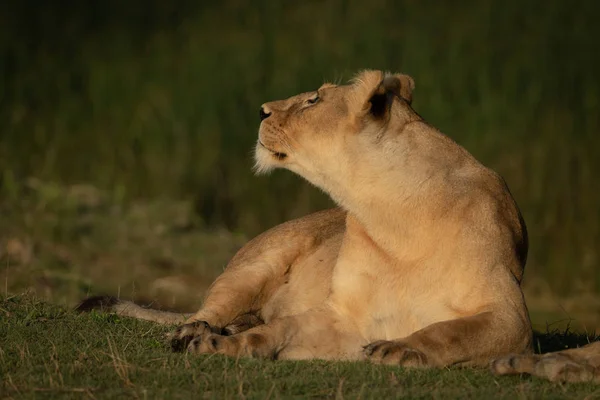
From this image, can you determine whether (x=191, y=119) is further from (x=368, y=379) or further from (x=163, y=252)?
(x=368, y=379)

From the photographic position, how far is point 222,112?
1227 cm

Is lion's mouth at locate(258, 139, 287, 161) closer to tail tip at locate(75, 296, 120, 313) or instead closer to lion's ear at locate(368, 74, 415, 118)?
lion's ear at locate(368, 74, 415, 118)

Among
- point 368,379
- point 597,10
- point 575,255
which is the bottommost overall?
point 575,255

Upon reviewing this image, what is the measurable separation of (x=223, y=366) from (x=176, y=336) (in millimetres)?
588

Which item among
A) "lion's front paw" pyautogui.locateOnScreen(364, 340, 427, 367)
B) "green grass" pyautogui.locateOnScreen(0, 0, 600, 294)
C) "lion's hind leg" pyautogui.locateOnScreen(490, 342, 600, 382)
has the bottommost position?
"lion's hind leg" pyautogui.locateOnScreen(490, 342, 600, 382)

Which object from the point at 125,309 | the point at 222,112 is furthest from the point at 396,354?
the point at 222,112

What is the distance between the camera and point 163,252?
10.8 metres

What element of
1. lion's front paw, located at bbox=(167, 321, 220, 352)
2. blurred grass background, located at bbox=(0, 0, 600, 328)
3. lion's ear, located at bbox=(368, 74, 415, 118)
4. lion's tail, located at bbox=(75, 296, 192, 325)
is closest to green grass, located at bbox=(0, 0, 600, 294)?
blurred grass background, located at bbox=(0, 0, 600, 328)

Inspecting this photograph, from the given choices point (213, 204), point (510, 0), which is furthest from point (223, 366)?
point (510, 0)

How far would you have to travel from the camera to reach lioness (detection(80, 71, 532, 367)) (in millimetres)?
5555

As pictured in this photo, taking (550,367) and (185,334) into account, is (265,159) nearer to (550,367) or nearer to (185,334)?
(185,334)

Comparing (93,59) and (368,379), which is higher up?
(93,59)

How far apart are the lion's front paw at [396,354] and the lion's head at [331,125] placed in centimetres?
107

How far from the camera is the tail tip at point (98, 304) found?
6.71m
